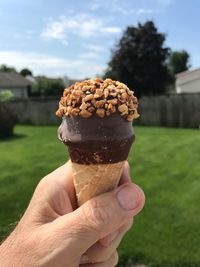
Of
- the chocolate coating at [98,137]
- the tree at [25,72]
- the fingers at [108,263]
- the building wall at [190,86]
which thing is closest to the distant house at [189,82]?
the building wall at [190,86]

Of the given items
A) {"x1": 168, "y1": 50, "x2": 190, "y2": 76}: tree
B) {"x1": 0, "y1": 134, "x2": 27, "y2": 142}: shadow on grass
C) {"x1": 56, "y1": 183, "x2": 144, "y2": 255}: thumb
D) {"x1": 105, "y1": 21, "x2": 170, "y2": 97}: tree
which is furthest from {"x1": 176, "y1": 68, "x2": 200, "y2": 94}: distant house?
{"x1": 56, "y1": 183, "x2": 144, "y2": 255}: thumb

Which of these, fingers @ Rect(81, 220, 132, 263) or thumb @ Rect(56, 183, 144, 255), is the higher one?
thumb @ Rect(56, 183, 144, 255)

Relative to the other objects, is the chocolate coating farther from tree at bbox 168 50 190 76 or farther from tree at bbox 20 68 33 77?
tree at bbox 20 68 33 77

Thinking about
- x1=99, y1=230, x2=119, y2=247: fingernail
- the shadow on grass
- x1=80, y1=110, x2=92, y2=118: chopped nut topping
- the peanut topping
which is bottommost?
the shadow on grass

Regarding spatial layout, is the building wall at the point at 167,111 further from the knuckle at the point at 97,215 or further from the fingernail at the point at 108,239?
the knuckle at the point at 97,215

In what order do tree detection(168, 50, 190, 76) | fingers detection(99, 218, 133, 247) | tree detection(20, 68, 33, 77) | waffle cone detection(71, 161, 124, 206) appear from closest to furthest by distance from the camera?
waffle cone detection(71, 161, 124, 206) < fingers detection(99, 218, 133, 247) < tree detection(168, 50, 190, 76) < tree detection(20, 68, 33, 77)

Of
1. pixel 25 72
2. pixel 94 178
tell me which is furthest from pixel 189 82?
pixel 94 178

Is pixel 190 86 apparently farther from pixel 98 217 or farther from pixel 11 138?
→ pixel 98 217

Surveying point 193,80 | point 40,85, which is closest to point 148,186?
point 193,80
